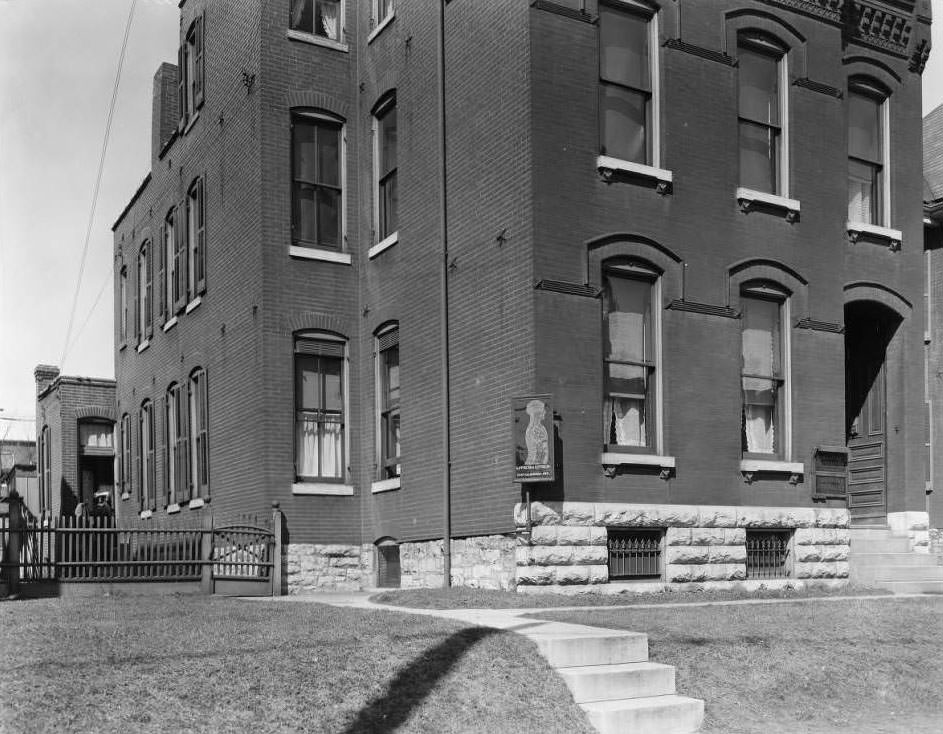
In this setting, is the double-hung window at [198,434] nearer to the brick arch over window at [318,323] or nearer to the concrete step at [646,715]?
the brick arch over window at [318,323]

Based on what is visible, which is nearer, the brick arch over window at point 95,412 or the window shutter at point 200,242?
the window shutter at point 200,242

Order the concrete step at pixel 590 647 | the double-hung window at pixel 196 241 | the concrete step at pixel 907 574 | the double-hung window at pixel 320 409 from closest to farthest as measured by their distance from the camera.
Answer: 1. the concrete step at pixel 590 647
2. the concrete step at pixel 907 574
3. the double-hung window at pixel 320 409
4. the double-hung window at pixel 196 241

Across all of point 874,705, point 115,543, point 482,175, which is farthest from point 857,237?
point 115,543

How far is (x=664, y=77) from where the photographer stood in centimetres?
1681

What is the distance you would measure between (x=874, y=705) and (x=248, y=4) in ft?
51.8

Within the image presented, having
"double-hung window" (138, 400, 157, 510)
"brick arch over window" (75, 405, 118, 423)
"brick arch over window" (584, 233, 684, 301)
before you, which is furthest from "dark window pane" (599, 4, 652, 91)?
"brick arch over window" (75, 405, 118, 423)

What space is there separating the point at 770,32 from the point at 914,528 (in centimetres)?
878

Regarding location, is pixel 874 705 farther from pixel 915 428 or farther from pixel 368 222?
pixel 368 222

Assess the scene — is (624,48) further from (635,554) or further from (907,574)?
(907,574)

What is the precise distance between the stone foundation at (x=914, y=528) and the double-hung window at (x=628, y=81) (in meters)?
8.05

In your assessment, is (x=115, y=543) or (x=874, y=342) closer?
(x=115, y=543)

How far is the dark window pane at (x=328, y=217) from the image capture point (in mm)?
19953

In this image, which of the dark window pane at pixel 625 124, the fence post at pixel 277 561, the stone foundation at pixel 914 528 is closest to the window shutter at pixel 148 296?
the fence post at pixel 277 561

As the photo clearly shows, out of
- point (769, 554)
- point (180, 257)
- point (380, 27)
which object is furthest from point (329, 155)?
point (769, 554)
